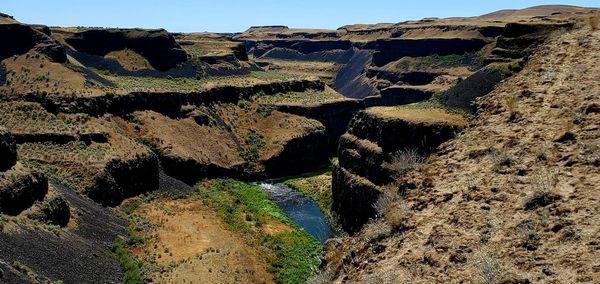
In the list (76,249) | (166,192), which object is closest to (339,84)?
(166,192)

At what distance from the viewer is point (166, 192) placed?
61.2 m

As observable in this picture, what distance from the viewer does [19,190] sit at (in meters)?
38.4

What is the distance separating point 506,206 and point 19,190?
3449 cm

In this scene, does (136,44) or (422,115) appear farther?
(136,44)

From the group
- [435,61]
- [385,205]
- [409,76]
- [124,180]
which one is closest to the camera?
[385,205]

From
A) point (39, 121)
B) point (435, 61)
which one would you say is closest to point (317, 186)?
point (39, 121)

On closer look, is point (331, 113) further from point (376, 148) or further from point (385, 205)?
point (385, 205)

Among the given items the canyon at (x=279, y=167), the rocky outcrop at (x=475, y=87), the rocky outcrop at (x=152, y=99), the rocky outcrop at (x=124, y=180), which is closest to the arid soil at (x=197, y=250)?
the canyon at (x=279, y=167)

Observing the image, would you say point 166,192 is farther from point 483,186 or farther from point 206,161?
point 483,186

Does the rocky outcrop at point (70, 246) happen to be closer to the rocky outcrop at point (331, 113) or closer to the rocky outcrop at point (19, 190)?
the rocky outcrop at point (19, 190)

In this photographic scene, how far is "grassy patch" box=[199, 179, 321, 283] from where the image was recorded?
147ft

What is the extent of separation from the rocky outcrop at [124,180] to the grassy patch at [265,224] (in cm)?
655

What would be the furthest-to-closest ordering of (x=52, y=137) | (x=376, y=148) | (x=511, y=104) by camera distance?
1. (x=52, y=137)
2. (x=376, y=148)
3. (x=511, y=104)

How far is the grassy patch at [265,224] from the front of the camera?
4484cm
